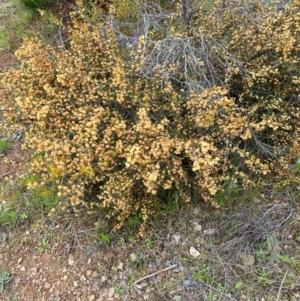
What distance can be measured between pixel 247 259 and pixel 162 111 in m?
0.90

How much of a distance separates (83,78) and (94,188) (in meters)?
0.61

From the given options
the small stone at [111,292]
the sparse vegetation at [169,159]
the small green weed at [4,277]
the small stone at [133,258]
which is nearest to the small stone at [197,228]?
the sparse vegetation at [169,159]

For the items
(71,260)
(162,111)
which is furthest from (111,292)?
(162,111)

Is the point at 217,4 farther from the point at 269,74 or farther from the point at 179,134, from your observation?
the point at 179,134

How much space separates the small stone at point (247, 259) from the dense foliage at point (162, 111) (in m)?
0.31

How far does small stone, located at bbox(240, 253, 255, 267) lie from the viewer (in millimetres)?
2014

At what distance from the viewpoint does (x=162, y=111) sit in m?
2.12

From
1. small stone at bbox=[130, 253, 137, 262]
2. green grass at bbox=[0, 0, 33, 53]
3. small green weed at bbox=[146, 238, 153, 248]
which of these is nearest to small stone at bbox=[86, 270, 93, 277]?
small stone at bbox=[130, 253, 137, 262]

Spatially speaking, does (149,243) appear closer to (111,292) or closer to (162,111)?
(111,292)

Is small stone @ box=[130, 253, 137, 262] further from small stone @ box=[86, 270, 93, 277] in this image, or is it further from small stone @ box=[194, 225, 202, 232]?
small stone @ box=[194, 225, 202, 232]

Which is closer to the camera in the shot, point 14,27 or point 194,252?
point 194,252

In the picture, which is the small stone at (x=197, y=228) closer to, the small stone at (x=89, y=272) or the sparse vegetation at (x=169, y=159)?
the sparse vegetation at (x=169, y=159)

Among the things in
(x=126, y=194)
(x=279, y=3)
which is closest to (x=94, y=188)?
(x=126, y=194)

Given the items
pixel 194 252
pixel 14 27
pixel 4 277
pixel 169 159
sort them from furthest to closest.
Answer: pixel 14 27 < pixel 4 277 < pixel 194 252 < pixel 169 159
